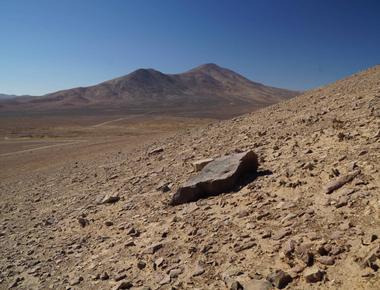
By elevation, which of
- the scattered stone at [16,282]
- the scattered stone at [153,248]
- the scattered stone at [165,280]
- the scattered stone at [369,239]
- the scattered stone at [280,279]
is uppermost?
the scattered stone at [369,239]

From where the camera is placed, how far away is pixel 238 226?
20.8 ft

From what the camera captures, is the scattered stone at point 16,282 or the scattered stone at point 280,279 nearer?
the scattered stone at point 280,279

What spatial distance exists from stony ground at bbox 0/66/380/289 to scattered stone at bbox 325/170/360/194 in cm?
4

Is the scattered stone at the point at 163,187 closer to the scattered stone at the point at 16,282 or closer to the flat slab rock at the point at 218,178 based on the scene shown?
the flat slab rock at the point at 218,178

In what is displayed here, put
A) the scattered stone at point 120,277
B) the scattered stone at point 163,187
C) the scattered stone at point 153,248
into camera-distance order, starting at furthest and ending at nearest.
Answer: the scattered stone at point 163,187
the scattered stone at point 153,248
the scattered stone at point 120,277

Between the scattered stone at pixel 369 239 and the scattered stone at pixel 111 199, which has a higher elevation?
the scattered stone at pixel 369 239

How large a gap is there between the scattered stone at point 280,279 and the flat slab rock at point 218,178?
329 centimetres

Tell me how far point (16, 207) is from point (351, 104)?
11624 millimetres

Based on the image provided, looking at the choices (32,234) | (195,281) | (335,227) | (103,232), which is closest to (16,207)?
(32,234)

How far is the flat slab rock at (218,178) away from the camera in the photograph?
7.92 m

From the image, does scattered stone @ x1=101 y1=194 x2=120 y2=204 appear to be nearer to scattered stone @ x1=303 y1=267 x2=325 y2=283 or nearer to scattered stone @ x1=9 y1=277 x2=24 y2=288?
scattered stone @ x1=9 y1=277 x2=24 y2=288

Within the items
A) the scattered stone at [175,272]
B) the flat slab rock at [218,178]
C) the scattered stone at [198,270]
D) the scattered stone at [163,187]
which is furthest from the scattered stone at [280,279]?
the scattered stone at [163,187]

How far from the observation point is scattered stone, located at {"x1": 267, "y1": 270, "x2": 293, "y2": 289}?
4520mm

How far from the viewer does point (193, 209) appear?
7590 millimetres
